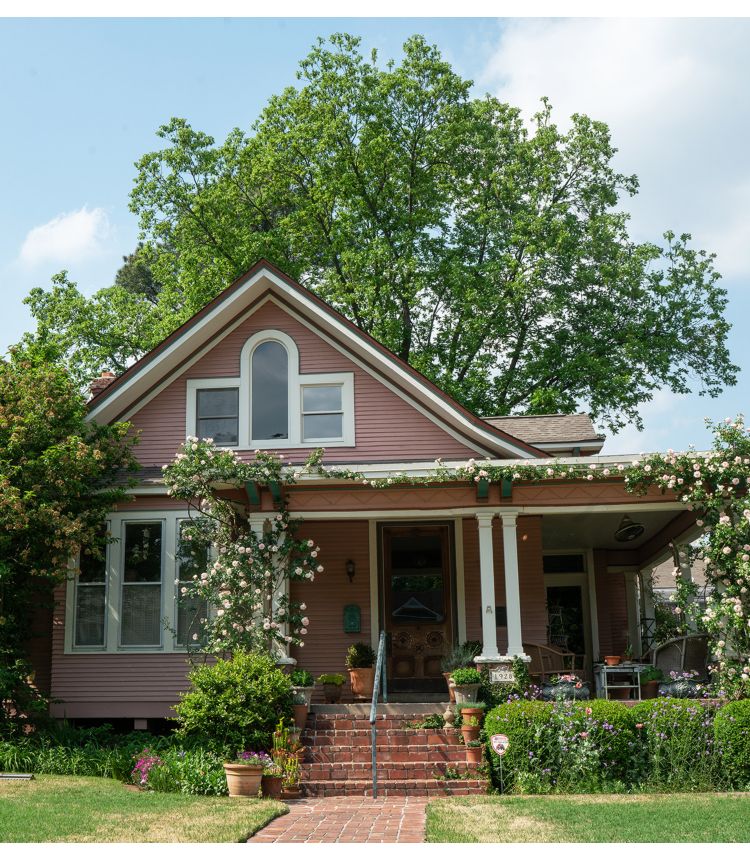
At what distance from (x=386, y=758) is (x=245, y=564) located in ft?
10.9

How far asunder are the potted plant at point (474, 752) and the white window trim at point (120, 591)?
5.15 metres

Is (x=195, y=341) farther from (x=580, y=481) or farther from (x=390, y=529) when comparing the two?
(x=580, y=481)

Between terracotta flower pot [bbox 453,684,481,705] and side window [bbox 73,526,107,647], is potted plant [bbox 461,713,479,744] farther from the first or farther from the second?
side window [bbox 73,526,107,647]

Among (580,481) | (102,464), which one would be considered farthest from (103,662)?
(580,481)

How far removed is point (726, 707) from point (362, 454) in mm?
6721

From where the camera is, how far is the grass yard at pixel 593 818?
795 centimetres

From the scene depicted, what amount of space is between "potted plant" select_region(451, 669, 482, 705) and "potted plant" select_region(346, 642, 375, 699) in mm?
2080

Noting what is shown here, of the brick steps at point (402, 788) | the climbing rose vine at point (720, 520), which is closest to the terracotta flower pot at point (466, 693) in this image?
the brick steps at point (402, 788)

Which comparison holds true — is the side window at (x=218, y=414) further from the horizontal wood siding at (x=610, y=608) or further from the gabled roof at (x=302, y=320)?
the horizontal wood siding at (x=610, y=608)

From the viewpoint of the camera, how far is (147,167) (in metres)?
27.8

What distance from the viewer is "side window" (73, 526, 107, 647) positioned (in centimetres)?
1458

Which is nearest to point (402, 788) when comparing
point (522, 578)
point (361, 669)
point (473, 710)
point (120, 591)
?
point (473, 710)

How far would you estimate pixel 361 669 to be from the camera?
45.1 ft

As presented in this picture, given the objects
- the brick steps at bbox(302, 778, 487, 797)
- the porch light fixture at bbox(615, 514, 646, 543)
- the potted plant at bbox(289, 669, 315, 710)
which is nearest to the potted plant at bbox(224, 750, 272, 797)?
the brick steps at bbox(302, 778, 487, 797)
